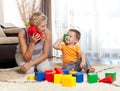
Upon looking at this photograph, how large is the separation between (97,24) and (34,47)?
57.6 inches

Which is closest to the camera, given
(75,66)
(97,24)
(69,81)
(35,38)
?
(69,81)

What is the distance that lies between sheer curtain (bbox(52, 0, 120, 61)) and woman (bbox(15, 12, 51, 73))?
125 cm

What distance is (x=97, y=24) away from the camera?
11.5ft

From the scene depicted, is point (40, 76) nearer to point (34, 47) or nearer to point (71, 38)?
point (34, 47)

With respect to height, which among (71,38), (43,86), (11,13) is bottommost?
(43,86)

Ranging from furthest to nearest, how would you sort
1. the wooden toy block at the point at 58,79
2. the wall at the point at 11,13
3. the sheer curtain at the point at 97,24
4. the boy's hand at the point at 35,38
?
the wall at the point at 11,13 → the sheer curtain at the point at 97,24 → the boy's hand at the point at 35,38 → the wooden toy block at the point at 58,79

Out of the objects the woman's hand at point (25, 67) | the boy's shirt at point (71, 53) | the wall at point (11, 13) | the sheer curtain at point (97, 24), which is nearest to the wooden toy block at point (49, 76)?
the woman's hand at point (25, 67)

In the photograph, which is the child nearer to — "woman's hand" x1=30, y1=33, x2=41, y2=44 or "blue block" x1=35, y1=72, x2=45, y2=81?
"woman's hand" x1=30, y1=33, x2=41, y2=44

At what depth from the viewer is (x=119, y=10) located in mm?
3430

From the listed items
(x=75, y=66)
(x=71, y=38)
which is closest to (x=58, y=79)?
(x=75, y=66)

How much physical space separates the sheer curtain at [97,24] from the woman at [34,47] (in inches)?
49.4

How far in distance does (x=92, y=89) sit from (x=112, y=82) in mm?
261

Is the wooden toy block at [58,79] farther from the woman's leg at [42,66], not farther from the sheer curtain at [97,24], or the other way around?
the sheer curtain at [97,24]

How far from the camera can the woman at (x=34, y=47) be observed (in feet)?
7.10
